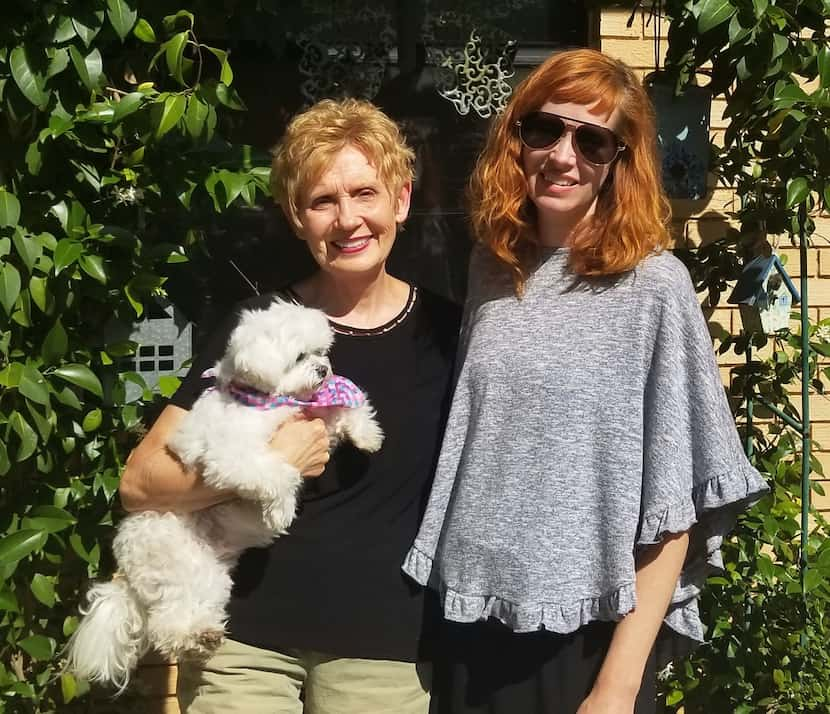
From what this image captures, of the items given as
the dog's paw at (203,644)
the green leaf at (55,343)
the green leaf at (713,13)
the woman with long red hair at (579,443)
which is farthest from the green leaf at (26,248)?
the green leaf at (713,13)

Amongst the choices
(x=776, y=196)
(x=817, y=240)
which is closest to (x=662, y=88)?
(x=776, y=196)

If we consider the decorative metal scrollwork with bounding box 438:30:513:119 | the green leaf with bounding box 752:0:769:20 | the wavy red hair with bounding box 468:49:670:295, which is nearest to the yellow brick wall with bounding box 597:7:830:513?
the decorative metal scrollwork with bounding box 438:30:513:119

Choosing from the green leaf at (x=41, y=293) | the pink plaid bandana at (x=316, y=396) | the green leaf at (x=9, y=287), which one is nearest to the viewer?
the pink plaid bandana at (x=316, y=396)

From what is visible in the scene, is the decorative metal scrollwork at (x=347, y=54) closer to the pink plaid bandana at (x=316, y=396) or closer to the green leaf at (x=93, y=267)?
the green leaf at (x=93, y=267)

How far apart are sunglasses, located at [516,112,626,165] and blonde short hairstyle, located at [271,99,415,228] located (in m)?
0.40

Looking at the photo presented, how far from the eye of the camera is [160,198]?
278 centimetres

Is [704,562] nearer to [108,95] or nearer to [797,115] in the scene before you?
[797,115]

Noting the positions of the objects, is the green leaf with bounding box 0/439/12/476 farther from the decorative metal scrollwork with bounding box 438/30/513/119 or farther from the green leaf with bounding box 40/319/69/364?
the decorative metal scrollwork with bounding box 438/30/513/119

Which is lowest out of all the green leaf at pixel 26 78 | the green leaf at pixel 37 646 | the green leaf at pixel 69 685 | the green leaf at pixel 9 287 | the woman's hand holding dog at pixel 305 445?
the green leaf at pixel 69 685

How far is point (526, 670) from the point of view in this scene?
2.04 meters

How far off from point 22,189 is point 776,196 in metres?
2.54

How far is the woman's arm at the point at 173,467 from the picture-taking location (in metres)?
2.18

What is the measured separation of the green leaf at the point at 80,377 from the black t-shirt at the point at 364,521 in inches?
17.8

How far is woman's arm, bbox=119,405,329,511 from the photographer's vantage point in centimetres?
218
